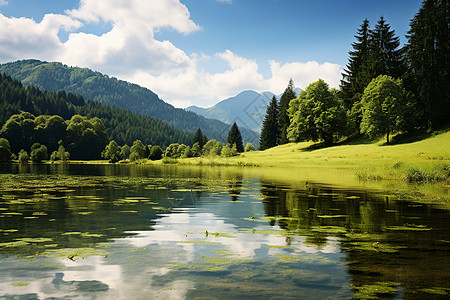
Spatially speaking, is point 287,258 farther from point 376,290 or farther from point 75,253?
point 75,253

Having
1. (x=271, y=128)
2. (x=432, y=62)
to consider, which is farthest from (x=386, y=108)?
(x=271, y=128)

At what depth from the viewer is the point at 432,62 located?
67.9 m

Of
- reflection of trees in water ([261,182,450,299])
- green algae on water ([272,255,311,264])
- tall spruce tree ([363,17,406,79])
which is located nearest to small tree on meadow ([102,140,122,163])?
tall spruce tree ([363,17,406,79])

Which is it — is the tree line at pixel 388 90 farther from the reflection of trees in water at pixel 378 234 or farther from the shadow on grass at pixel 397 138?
the reflection of trees in water at pixel 378 234

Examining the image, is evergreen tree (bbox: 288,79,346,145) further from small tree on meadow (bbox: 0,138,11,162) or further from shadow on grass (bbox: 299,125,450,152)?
small tree on meadow (bbox: 0,138,11,162)

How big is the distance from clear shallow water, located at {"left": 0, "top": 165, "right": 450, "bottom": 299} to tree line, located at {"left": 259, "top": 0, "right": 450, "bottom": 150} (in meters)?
59.9

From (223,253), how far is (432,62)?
76.7 meters

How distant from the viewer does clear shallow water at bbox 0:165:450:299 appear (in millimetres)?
6141

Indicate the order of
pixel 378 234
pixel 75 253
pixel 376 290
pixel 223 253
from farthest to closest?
1. pixel 378 234
2. pixel 223 253
3. pixel 75 253
4. pixel 376 290

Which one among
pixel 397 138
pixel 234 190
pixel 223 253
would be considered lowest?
pixel 223 253

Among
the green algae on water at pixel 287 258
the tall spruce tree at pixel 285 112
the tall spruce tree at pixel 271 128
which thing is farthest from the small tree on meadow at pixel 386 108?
the green algae on water at pixel 287 258

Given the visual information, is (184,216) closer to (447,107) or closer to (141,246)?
(141,246)

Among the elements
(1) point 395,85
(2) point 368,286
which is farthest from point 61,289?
(1) point 395,85

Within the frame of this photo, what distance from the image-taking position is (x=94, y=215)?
13938 millimetres
